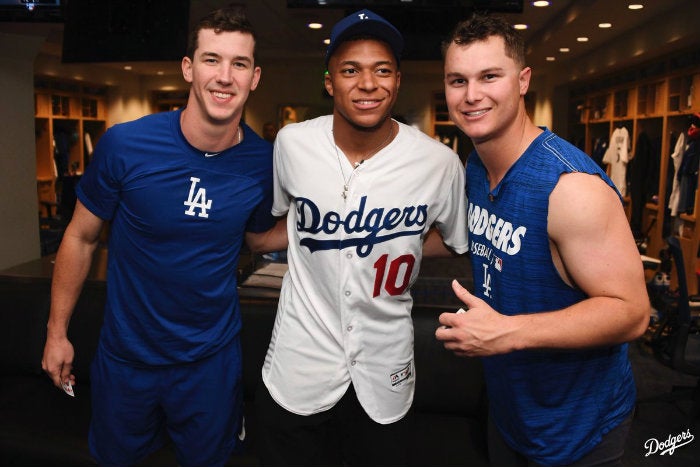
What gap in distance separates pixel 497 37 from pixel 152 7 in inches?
135

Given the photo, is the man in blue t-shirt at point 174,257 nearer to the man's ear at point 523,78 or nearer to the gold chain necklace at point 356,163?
the gold chain necklace at point 356,163

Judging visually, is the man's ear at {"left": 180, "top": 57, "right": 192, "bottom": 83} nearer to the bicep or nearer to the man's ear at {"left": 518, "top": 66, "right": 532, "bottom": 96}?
the man's ear at {"left": 518, "top": 66, "right": 532, "bottom": 96}

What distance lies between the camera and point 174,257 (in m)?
1.66

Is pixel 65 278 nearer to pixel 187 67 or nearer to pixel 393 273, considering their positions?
pixel 187 67

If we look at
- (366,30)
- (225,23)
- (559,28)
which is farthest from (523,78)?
(559,28)

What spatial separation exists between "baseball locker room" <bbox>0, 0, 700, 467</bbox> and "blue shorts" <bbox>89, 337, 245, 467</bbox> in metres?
0.51

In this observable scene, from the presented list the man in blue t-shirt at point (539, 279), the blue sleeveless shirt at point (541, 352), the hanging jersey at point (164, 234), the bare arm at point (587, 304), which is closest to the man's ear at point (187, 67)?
the hanging jersey at point (164, 234)

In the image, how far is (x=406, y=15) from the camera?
4281 mm

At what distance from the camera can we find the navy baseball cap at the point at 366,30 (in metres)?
1.55

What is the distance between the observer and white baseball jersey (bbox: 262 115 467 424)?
1.57 meters

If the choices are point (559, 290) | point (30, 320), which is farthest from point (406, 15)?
point (559, 290)

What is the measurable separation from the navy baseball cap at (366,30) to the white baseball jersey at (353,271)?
0.24 m

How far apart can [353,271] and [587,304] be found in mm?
604

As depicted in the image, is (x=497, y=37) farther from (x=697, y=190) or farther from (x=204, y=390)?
(x=697, y=190)
